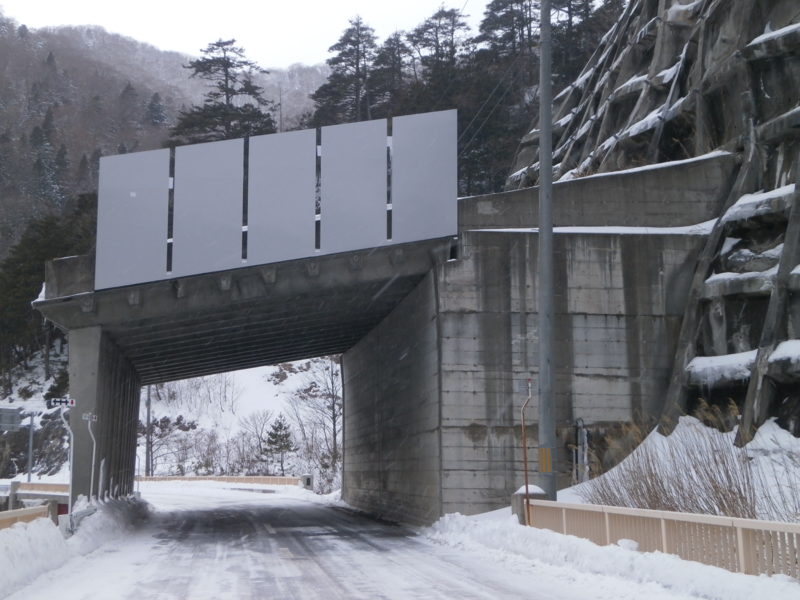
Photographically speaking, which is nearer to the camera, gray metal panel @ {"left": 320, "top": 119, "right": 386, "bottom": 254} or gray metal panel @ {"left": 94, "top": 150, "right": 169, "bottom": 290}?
gray metal panel @ {"left": 94, "top": 150, "right": 169, "bottom": 290}

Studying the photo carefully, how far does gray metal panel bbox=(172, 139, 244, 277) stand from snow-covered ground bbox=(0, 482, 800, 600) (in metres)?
6.76

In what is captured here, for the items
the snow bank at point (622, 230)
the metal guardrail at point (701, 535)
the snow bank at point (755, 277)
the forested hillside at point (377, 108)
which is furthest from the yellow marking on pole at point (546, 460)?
the forested hillside at point (377, 108)

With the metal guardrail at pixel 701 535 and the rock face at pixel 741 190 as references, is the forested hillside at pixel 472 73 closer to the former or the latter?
the rock face at pixel 741 190

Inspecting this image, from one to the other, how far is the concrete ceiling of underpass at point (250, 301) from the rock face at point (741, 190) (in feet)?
17.3

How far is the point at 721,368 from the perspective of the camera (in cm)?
2089

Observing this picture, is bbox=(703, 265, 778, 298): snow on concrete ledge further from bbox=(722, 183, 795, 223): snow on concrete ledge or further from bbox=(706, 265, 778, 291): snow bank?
bbox=(722, 183, 795, 223): snow on concrete ledge

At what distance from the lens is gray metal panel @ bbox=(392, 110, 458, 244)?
893 inches

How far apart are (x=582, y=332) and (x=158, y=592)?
1372cm

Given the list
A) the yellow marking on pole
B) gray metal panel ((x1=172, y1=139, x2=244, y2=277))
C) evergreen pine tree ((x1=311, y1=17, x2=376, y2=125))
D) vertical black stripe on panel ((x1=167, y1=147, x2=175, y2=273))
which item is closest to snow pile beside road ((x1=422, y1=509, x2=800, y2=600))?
the yellow marking on pole

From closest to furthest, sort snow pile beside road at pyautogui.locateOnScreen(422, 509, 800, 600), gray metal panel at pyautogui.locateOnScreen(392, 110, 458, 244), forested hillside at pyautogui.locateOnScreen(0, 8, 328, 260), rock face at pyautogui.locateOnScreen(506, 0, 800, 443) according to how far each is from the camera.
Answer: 1. snow pile beside road at pyautogui.locateOnScreen(422, 509, 800, 600)
2. rock face at pyautogui.locateOnScreen(506, 0, 800, 443)
3. gray metal panel at pyautogui.locateOnScreen(392, 110, 458, 244)
4. forested hillside at pyautogui.locateOnScreen(0, 8, 328, 260)

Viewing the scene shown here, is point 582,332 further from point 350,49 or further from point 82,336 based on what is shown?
point 350,49

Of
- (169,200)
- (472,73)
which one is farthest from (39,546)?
(472,73)

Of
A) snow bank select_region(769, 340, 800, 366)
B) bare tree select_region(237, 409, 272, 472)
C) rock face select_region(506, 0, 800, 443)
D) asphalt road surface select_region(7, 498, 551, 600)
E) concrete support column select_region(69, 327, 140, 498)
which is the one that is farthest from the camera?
bare tree select_region(237, 409, 272, 472)

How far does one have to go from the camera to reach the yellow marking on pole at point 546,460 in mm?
16500
